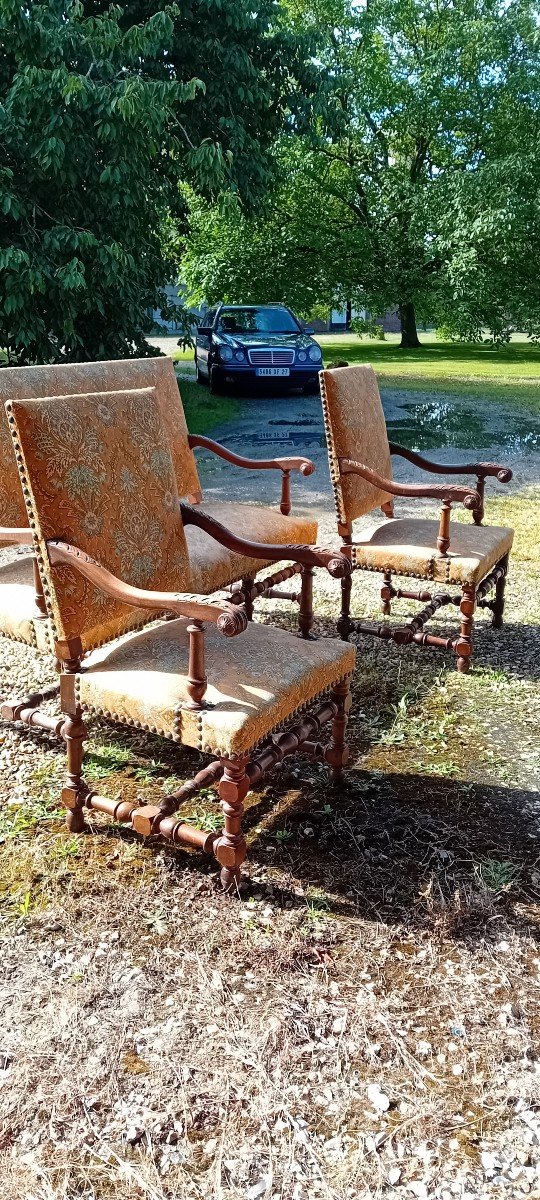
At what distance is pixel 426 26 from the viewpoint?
75.9ft

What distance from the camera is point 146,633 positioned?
2854 millimetres

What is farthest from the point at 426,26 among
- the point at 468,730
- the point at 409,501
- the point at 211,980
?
the point at 211,980

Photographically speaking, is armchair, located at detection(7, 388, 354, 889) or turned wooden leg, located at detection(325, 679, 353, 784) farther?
turned wooden leg, located at detection(325, 679, 353, 784)

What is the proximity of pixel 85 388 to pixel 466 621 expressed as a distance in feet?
6.21

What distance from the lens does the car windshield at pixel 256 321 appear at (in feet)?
47.4

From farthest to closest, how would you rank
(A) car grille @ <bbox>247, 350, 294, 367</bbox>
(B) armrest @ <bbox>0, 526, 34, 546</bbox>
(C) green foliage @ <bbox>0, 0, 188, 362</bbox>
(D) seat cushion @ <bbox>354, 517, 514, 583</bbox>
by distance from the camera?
(A) car grille @ <bbox>247, 350, 294, 367</bbox>
(C) green foliage @ <bbox>0, 0, 188, 362</bbox>
(D) seat cushion @ <bbox>354, 517, 514, 583</bbox>
(B) armrest @ <bbox>0, 526, 34, 546</bbox>

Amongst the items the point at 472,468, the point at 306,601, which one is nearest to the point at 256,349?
the point at 472,468

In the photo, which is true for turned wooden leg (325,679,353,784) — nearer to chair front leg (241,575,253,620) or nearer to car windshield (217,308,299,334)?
chair front leg (241,575,253,620)

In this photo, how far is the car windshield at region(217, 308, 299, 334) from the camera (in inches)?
569

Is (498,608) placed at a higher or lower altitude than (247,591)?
lower

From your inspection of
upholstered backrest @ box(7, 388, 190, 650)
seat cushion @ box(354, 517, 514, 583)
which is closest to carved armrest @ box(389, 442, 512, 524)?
seat cushion @ box(354, 517, 514, 583)

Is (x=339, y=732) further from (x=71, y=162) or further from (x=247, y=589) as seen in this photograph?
(x=71, y=162)

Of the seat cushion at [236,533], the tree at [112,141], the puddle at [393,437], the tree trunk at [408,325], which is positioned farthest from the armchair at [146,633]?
the tree trunk at [408,325]

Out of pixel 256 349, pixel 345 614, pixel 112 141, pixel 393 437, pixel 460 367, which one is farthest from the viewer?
pixel 460 367
